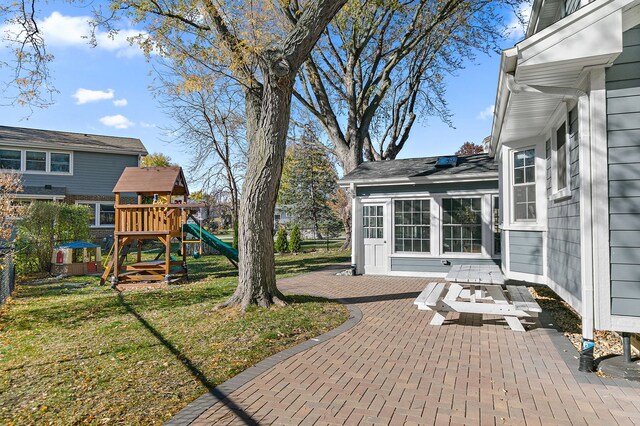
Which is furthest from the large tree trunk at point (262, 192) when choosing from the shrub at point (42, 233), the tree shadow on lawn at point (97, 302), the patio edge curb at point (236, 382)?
the shrub at point (42, 233)

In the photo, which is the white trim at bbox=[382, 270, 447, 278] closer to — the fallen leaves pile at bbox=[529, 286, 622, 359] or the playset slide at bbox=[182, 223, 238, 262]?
the fallen leaves pile at bbox=[529, 286, 622, 359]

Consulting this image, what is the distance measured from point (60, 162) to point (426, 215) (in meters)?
20.9

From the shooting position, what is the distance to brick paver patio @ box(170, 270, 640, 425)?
3.31m

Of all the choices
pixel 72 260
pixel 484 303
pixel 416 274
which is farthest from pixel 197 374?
pixel 72 260

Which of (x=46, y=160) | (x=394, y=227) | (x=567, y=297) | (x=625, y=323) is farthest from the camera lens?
(x=46, y=160)

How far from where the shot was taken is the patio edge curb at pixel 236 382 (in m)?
3.32

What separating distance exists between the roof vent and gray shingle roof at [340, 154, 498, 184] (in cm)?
14

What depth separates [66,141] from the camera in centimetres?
2223

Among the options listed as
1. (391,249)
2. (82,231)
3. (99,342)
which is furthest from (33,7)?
(391,249)

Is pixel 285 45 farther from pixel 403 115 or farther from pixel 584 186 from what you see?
pixel 403 115

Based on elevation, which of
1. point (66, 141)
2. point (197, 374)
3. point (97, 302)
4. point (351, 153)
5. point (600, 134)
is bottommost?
point (97, 302)

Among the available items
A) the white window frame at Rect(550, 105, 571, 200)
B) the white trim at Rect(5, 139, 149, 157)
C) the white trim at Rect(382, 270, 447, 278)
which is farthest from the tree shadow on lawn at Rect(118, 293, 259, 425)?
the white trim at Rect(5, 139, 149, 157)

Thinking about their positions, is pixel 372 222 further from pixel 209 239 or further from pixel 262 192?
pixel 262 192

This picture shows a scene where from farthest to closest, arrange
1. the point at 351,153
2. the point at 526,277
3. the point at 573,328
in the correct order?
the point at 351,153 < the point at 526,277 < the point at 573,328
